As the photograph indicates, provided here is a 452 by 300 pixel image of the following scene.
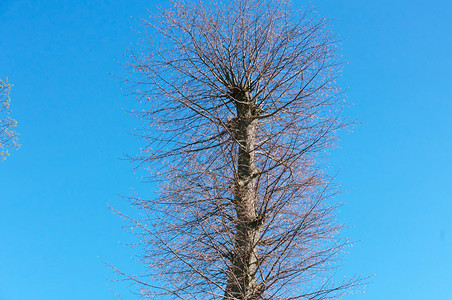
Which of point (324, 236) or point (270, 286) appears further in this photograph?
point (324, 236)

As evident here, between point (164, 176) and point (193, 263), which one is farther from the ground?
point (164, 176)

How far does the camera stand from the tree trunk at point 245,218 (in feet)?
16.5

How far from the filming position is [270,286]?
4969 millimetres

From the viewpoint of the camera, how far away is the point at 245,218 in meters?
5.35

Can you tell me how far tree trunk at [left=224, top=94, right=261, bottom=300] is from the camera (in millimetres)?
5033

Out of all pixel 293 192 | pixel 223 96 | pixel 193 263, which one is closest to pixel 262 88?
pixel 223 96

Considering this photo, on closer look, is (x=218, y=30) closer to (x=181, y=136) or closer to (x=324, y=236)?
(x=181, y=136)

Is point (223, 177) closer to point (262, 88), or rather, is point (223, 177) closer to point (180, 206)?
point (180, 206)

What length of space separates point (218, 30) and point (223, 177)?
7.29ft

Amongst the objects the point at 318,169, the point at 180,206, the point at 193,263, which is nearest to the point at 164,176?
the point at 180,206

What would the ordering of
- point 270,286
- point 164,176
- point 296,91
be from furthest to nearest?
1. point 296,91
2. point 164,176
3. point 270,286

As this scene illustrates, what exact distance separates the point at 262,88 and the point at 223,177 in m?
1.43

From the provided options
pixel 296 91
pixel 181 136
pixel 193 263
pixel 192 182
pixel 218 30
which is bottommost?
pixel 193 263

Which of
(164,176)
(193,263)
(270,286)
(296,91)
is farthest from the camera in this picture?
(296,91)
